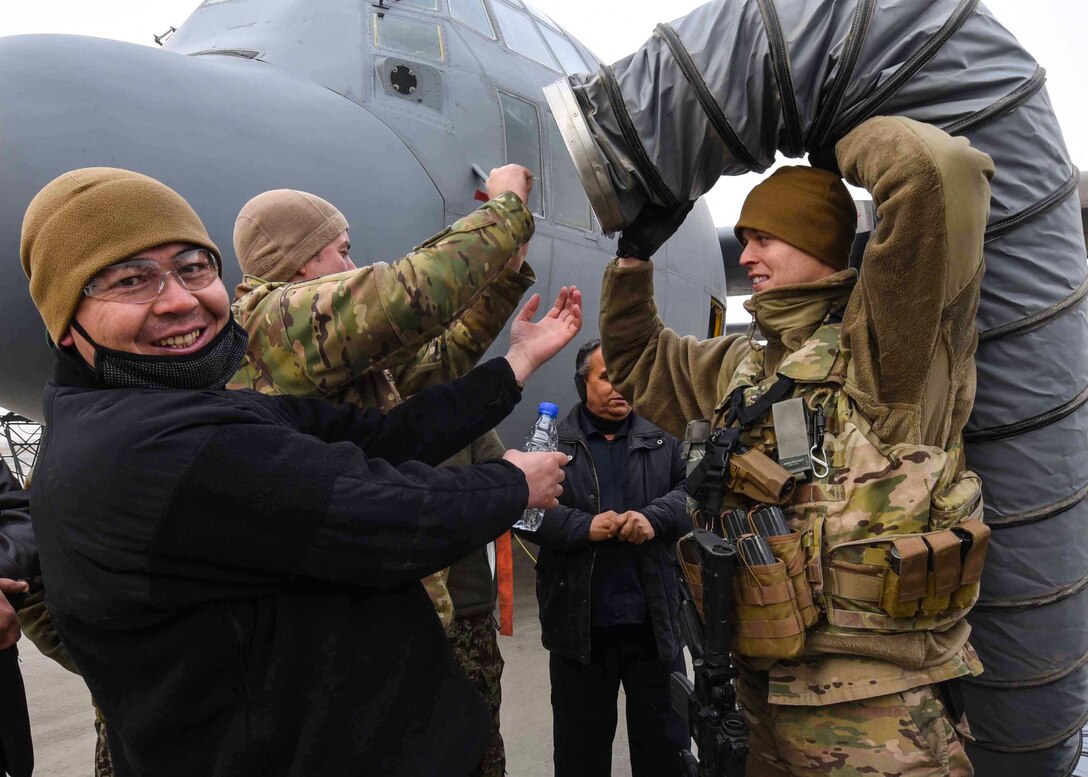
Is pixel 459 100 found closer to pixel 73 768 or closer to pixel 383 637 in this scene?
pixel 383 637

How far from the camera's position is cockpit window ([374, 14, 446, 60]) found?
406 cm

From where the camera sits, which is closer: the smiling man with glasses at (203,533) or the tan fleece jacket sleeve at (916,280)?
the smiling man with glasses at (203,533)

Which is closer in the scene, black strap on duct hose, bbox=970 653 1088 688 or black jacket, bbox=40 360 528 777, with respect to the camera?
black jacket, bbox=40 360 528 777

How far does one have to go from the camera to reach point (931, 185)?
4.84 feet

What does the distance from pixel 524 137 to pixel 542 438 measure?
1903 millimetres

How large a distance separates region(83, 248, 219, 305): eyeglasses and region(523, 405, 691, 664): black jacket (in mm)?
1738

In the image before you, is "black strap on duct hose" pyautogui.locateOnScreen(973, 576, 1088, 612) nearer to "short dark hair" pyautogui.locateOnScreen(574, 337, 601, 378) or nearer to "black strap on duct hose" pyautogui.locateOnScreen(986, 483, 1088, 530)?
"black strap on duct hose" pyautogui.locateOnScreen(986, 483, 1088, 530)

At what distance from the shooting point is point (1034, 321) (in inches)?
71.4

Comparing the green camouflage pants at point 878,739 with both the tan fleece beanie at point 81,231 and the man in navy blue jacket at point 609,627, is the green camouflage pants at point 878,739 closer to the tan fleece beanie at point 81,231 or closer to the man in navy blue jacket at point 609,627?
the man in navy blue jacket at point 609,627

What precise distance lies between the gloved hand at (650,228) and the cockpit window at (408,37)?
248 centimetres

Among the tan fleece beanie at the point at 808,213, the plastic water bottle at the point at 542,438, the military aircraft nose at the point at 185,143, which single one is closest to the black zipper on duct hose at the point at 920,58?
the tan fleece beanie at the point at 808,213

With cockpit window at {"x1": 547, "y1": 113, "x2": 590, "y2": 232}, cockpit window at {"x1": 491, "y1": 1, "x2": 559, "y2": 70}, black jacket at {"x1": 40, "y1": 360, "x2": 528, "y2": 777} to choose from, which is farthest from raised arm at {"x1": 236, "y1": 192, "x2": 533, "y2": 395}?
cockpit window at {"x1": 491, "y1": 1, "x2": 559, "y2": 70}

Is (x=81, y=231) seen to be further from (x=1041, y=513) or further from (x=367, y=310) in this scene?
(x=1041, y=513)

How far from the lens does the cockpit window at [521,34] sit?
4816 millimetres
